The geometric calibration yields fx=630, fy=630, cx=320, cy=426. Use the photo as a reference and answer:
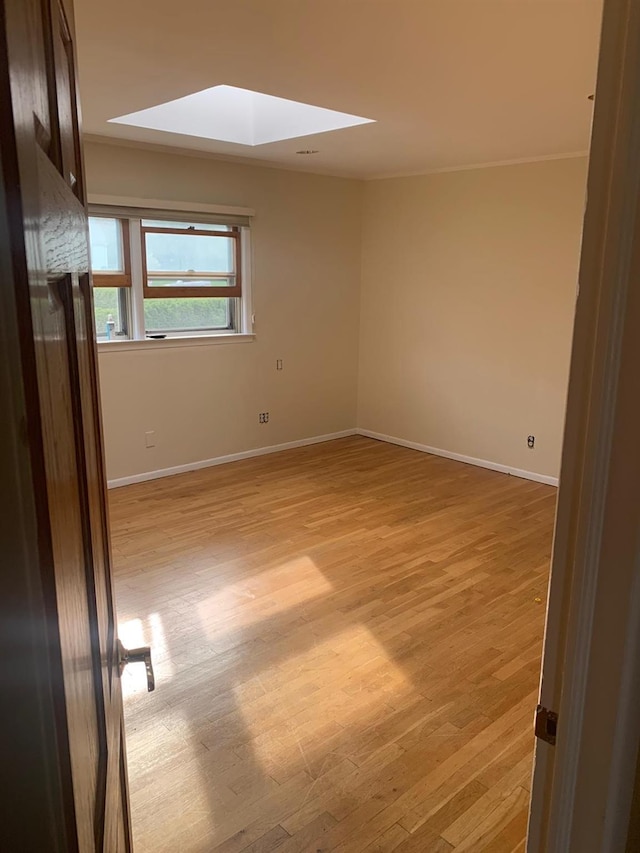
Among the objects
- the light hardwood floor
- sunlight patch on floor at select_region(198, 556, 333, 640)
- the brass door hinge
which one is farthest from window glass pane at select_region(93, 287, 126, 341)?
the brass door hinge

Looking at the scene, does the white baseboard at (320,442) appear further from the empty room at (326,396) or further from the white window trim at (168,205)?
the white window trim at (168,205)

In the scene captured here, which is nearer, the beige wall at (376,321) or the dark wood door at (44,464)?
the dark wood door at (44,464)

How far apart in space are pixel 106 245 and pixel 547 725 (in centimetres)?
453

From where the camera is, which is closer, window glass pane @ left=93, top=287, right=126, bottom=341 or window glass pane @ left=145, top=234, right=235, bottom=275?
window glass pane @ left=93, top=287, right=126, bottom=341

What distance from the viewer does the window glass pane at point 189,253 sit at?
4883mm

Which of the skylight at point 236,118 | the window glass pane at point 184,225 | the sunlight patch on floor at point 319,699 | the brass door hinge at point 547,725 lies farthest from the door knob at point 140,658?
the window glass pane at point 184,225

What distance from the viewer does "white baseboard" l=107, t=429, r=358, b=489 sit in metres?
4.99

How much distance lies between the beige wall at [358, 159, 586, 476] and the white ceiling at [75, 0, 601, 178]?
0.91 metres

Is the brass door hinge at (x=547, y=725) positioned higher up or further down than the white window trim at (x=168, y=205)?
further down

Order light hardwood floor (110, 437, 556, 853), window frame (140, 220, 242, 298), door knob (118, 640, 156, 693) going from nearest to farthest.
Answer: door knob (118, 640, 156, 693) < light hardwood floor (110, 437, 556, 853) < window frame (140, 220, 242, 298)

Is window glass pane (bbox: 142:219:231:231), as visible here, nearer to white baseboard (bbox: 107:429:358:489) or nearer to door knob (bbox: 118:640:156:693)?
white baseboard (bbox: 107:429:358:489)

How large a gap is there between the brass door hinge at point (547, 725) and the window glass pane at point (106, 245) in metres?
4.40

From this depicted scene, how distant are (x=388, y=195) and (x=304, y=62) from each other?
11.1 feet

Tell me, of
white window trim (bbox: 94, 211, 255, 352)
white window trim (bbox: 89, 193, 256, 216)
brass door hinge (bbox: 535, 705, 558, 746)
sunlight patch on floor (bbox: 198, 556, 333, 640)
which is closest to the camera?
brass door hinge (bbox: 535, 705, 558, 746)
